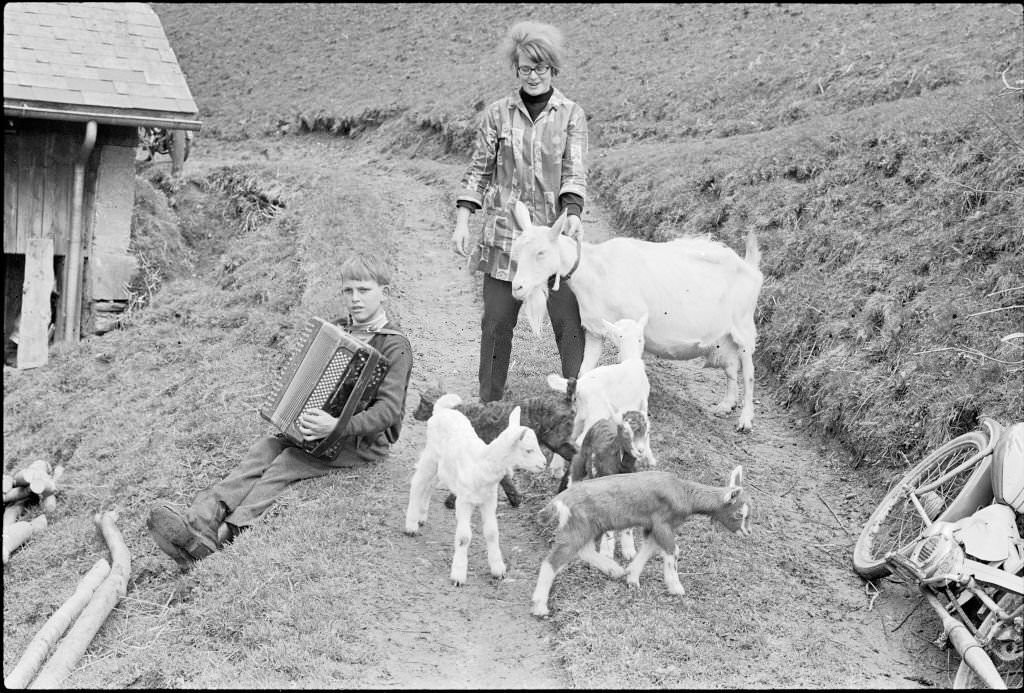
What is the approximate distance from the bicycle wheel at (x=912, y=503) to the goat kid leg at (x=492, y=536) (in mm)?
2415

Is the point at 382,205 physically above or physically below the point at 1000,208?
below

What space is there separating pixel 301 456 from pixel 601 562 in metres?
2.78

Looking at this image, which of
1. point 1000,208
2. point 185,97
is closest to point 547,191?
point 1000,208

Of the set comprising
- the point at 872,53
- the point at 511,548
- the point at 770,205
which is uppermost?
the point at 872,53

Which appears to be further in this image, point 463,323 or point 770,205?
point 770,205

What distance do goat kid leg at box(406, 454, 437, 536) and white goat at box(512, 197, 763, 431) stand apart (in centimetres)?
144

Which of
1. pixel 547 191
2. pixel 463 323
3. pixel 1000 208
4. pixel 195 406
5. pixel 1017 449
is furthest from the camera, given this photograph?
pixel 463 323

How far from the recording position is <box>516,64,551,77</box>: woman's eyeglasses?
7156mm

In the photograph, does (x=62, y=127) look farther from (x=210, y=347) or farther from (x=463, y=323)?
(x=463, y=323)

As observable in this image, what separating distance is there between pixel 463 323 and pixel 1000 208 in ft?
19.0

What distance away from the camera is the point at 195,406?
1084 cm

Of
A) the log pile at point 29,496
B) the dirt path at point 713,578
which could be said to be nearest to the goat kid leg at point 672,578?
the dirt path at point 713,578

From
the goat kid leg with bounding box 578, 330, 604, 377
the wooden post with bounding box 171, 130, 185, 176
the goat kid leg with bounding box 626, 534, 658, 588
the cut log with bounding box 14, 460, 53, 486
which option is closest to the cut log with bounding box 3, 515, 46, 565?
the cut log with bounding box 14, 460, 53, 486

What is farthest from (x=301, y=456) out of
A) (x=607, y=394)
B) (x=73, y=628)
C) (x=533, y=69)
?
(x=533, y=69)
